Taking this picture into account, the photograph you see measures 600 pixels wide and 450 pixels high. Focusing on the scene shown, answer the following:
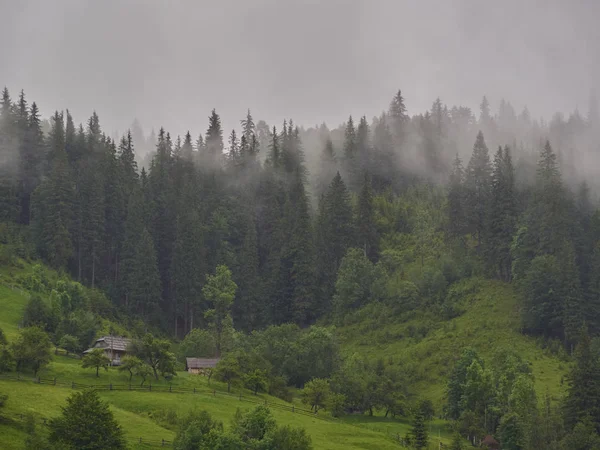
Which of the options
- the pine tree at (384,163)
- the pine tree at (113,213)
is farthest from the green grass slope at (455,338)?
the pine tree at (384,163)

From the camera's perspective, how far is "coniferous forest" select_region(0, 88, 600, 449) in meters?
129

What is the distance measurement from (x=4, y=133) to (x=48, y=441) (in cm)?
10741

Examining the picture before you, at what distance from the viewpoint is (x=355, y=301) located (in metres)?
142

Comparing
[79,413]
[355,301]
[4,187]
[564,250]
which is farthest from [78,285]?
[564,250]

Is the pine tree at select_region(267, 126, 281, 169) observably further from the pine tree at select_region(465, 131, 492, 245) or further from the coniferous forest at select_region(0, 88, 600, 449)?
the pine tree at select_region(465, 131, 492, 245)

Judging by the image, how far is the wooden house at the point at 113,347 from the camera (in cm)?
10394

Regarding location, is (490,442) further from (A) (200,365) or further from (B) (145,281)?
(B) (145,281)

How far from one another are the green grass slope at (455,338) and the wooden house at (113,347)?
38.6 meters

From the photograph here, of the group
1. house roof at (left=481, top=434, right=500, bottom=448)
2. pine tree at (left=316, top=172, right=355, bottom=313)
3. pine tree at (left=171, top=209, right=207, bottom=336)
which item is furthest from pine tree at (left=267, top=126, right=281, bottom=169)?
house roof at (left=481, top=434, right=500, bottom=448)

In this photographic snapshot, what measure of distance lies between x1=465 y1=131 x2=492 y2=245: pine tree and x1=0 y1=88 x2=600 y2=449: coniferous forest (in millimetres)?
330

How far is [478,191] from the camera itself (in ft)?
491

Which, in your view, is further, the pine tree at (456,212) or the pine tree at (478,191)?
the pine tree at (456,212)

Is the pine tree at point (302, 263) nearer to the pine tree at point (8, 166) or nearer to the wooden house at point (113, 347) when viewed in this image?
the wooden house at point (113, 347)

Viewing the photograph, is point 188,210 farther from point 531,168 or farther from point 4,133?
point 531,168
